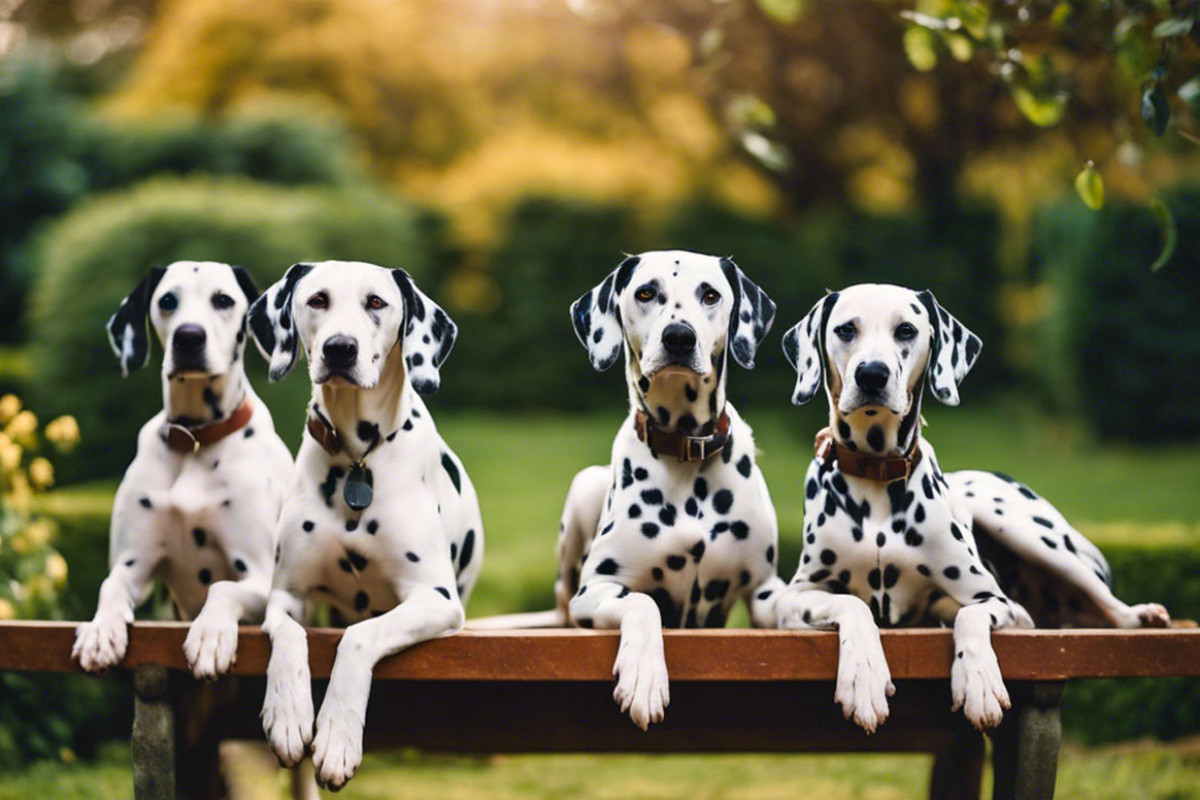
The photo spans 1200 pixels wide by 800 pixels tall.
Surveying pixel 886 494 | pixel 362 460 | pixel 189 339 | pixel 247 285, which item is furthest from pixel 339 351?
pixel 886 494

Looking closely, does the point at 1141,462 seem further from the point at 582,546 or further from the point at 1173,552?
the point at 582,546

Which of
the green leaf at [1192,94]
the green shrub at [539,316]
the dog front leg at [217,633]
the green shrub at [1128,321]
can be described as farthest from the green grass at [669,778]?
the green shrub at [539,316]

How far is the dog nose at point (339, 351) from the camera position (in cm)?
321

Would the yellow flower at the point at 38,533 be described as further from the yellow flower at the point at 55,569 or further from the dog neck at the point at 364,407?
the dog neck at the point at 364,407

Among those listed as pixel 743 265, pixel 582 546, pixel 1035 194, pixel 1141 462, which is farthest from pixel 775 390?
pixel 582 546

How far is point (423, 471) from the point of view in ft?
11.5

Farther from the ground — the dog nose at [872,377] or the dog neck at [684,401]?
the dog nose at [872,377]

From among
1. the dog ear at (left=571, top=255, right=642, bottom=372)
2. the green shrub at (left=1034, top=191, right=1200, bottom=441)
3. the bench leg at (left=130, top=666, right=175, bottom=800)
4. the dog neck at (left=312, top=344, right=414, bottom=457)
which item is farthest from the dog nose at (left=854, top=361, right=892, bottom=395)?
the green shrub at (left=1034, top=191, right=1200, bottom=441)

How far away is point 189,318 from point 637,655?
1.74 metres

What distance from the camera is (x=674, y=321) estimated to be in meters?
3.31

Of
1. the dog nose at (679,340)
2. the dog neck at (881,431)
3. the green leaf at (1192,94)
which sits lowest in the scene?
the dog neck at (881,431)

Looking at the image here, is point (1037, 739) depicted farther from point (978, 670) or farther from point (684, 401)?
point (684, 401)

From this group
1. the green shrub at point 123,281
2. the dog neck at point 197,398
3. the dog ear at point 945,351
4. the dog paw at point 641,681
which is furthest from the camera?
the green shrub at point 123,281

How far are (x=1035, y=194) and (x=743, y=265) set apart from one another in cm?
719
